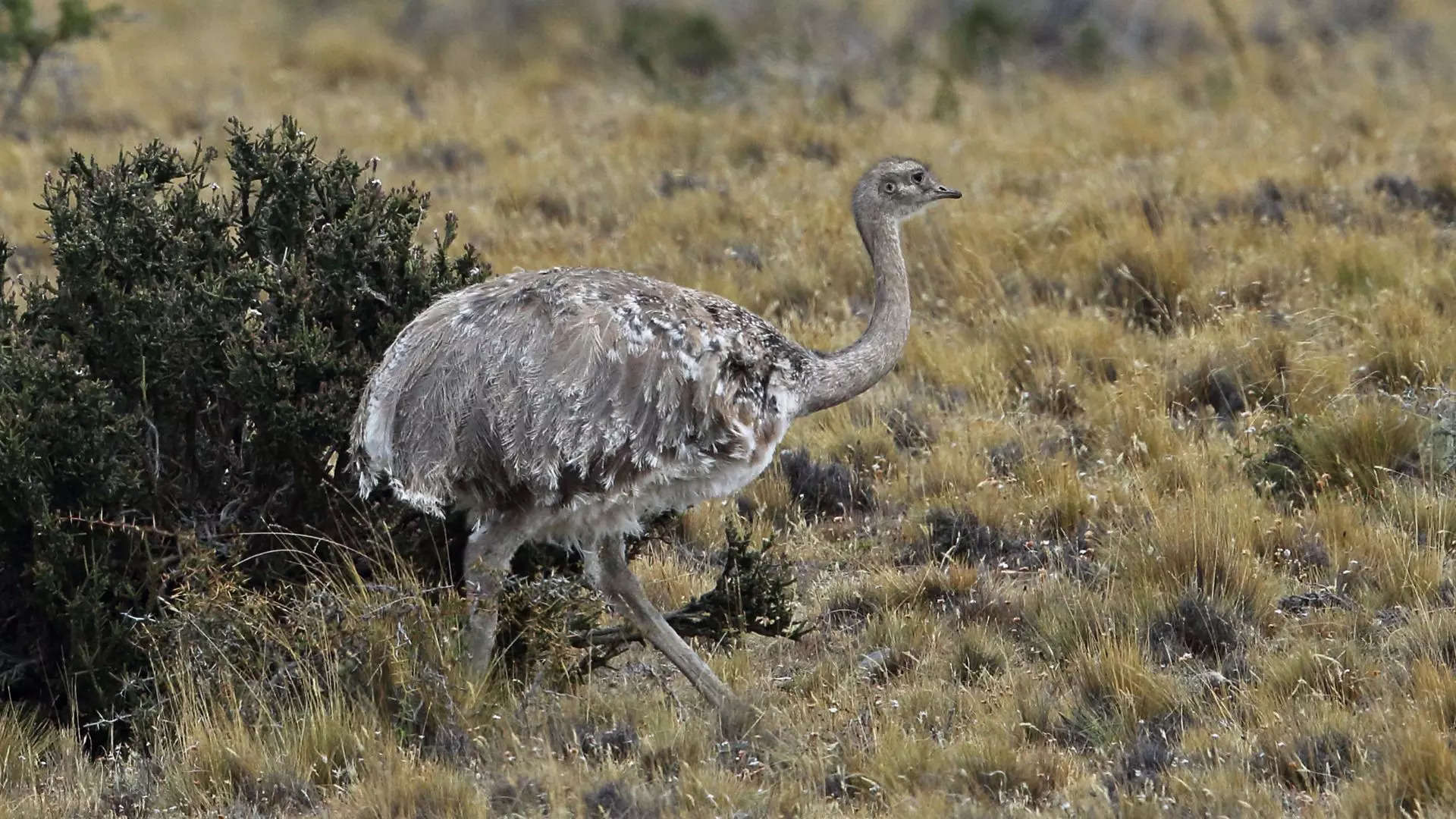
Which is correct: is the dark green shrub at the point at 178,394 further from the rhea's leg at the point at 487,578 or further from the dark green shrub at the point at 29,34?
the dark green shrub at the point at 29,34

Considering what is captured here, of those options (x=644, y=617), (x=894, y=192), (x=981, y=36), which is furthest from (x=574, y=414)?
(x=981, y=36)

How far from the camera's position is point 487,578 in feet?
18.5

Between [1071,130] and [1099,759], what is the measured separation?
855cm

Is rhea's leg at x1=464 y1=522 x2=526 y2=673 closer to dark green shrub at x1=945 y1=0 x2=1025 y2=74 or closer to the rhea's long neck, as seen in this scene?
the rhea's long neck

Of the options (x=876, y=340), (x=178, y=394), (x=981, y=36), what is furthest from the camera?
(x=981, y=36)

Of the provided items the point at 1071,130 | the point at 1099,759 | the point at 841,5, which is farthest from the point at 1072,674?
the point at 841,5

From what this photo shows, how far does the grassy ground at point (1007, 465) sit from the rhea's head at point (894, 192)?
130 centimetres

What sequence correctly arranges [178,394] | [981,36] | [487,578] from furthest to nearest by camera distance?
[981,36] < [178,394] < [487,578]

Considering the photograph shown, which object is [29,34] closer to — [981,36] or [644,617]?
[981,36]

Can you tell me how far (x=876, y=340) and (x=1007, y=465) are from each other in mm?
1876

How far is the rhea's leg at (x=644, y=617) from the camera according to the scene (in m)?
5.80

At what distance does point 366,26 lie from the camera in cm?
2114

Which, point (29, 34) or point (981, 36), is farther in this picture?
point (981, 36)

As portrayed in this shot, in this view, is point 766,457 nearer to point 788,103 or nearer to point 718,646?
point 718,646
